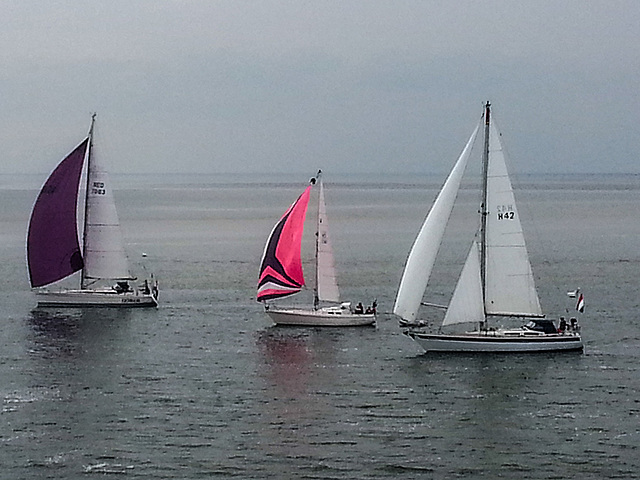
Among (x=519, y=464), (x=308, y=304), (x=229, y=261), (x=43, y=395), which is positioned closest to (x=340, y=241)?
(x=229, y=261)

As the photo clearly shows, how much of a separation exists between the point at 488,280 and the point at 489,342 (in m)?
3.40

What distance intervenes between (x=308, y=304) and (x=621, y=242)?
205 feet

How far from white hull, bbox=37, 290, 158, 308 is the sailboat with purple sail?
2.72 ft

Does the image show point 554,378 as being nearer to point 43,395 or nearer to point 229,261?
point 43,395

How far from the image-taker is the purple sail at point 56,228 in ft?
245

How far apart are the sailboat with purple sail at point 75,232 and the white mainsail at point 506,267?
83.7ft

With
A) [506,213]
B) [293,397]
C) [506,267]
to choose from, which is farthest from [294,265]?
[293,397]

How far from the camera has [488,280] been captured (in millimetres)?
57906

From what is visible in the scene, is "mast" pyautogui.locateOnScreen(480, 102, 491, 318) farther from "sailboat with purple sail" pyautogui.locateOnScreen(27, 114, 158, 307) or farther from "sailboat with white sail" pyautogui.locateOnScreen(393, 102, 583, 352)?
"sailboat with purple sail" pyautogui.locateOnScreen(27, 114, 158, 307)

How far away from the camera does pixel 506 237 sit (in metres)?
57.8

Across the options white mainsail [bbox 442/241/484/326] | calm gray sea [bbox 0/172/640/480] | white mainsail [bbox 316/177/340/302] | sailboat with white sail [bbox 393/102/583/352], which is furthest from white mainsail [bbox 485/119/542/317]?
white mainsail [bbox 316/177/340/302]

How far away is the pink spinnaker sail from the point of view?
67.9 meters

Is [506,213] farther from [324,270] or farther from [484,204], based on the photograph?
[324,270]

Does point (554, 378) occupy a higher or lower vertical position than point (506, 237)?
lower
